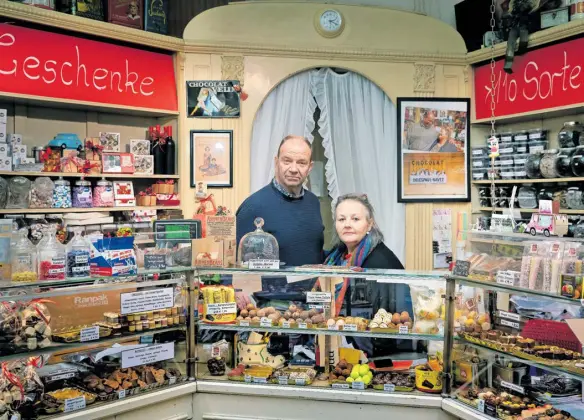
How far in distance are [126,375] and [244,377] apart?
603 millimetres

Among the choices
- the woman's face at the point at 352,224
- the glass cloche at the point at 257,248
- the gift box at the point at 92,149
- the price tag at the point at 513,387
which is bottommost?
the price tag at the point at 513,387

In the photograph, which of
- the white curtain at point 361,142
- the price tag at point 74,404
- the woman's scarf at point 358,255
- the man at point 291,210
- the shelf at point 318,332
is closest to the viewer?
the price tag at point 74,404

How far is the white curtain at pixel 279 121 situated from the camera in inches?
215

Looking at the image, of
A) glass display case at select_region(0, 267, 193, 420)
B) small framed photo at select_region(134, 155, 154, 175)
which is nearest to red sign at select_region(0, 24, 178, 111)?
small framed photo at select_region(134, 155, 154, 175)

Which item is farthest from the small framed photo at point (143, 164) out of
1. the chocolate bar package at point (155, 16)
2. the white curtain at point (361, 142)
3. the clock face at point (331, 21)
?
the clock face at point (331, 21)

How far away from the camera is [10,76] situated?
4.33 metres

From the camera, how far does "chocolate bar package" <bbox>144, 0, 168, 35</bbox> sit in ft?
16.8

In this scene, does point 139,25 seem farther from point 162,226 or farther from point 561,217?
point 561,217

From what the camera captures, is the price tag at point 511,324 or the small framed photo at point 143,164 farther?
the small framed photo at point 143,164

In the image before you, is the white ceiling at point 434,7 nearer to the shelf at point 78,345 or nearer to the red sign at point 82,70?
the red sign at point 82,70

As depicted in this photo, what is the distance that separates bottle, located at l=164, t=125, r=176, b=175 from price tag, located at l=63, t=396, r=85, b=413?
2.82 m

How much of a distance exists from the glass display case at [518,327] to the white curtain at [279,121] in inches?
107

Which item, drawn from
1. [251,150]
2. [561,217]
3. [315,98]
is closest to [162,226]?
[561,217]

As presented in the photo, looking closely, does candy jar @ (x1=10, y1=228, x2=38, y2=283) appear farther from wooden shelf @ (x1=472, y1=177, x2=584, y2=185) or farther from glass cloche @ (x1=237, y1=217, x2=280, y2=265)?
wooden shelf @ (x1=472, y1=177, x2=584, y2=185)
